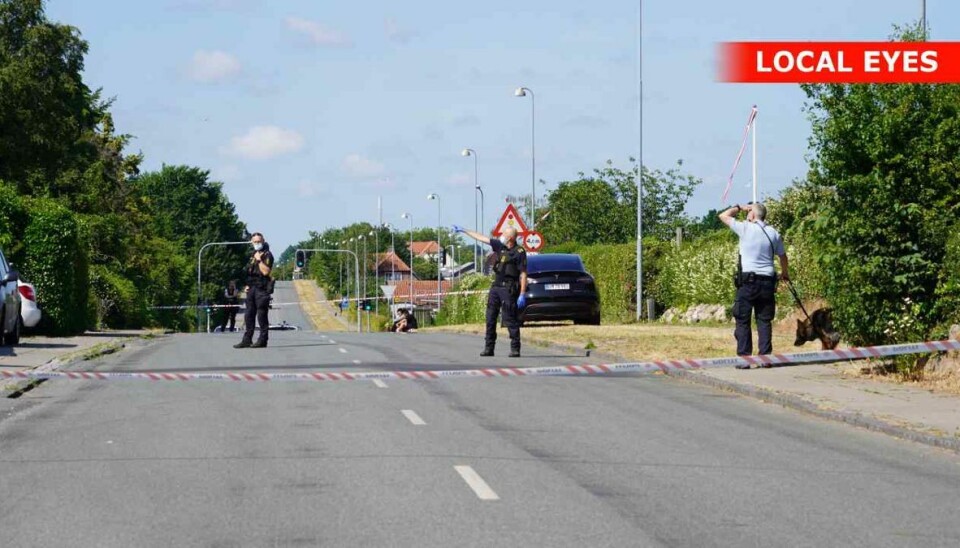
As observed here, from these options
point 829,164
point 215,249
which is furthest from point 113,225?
point 215,249

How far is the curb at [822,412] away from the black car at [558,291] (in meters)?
13.8

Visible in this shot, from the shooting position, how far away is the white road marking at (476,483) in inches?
344

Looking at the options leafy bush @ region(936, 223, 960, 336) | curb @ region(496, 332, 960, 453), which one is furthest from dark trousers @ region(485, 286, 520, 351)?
leafy bush @ region(936, 223, 960, 336)

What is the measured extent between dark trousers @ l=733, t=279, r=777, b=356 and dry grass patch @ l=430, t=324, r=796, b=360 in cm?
219

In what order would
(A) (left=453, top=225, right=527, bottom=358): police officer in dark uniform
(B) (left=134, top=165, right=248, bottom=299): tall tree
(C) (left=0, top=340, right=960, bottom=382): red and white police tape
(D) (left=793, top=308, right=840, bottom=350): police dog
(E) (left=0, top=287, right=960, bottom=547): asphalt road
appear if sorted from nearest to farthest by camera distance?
(E) (left=0, top=287, right=960, bottom=547): asphalt road, (C) (left=0, top=340, right=960, bottom=382): red and white police tape, (D) (left=793, top=308, right=840, bottom=350): police dog, (A) (left=453, top=225, right=527, bottom=358): police officer in dark uniform, (B) (left=134, top=165, right=248, bottom=299): tall tree

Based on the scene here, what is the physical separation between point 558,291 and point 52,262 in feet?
35.8

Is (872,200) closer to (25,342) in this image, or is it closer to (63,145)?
(25,342)

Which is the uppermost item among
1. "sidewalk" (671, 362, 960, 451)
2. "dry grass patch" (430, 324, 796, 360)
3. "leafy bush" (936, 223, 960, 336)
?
"leafy bush" (936, 223, 960, 336)

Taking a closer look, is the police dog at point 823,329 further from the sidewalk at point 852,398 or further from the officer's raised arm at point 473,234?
the officer's raised arm at point 473,234

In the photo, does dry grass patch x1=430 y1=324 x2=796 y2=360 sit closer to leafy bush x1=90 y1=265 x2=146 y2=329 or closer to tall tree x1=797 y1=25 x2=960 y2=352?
tall tree x1=797 y1=25 x2=960 y2=352

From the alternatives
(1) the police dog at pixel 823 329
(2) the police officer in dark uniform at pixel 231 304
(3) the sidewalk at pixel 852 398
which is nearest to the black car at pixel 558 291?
(2) the police officer in dark uniform at pixel 231 304

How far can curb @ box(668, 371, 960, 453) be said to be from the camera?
11528 millimetres

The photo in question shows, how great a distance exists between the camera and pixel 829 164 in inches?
643

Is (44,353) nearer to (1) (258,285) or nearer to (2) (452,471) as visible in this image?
(1) (258,285)
